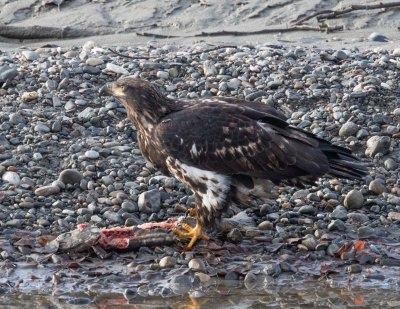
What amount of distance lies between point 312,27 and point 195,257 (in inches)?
251

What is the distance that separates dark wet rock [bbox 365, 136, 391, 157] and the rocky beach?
0.5 inches

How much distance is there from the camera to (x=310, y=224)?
8844 mm

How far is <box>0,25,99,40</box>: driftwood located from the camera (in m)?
14.9

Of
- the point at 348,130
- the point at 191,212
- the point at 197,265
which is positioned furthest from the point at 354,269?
the point at 348,130

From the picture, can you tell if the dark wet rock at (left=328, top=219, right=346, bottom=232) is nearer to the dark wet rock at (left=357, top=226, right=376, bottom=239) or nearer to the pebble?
the dark wet rock at (left=357, top=226, right=376, bottom=239)

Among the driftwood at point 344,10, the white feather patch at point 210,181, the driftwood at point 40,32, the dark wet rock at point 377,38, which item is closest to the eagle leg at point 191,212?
the white feather patch at point 210,181

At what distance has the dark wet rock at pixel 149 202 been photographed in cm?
902

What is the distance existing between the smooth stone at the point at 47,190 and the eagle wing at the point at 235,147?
1.30 m

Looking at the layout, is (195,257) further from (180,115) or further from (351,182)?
(351,182)

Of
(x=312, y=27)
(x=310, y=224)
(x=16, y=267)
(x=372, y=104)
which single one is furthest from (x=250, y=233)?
(x=312, y=27)

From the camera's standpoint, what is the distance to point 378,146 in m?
9.80

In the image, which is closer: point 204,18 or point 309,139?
point 309,139

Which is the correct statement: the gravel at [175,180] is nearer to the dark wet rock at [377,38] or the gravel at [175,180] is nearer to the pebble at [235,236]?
the pebble at [235,236]

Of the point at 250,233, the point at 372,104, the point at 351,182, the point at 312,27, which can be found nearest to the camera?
the point at 250,233
